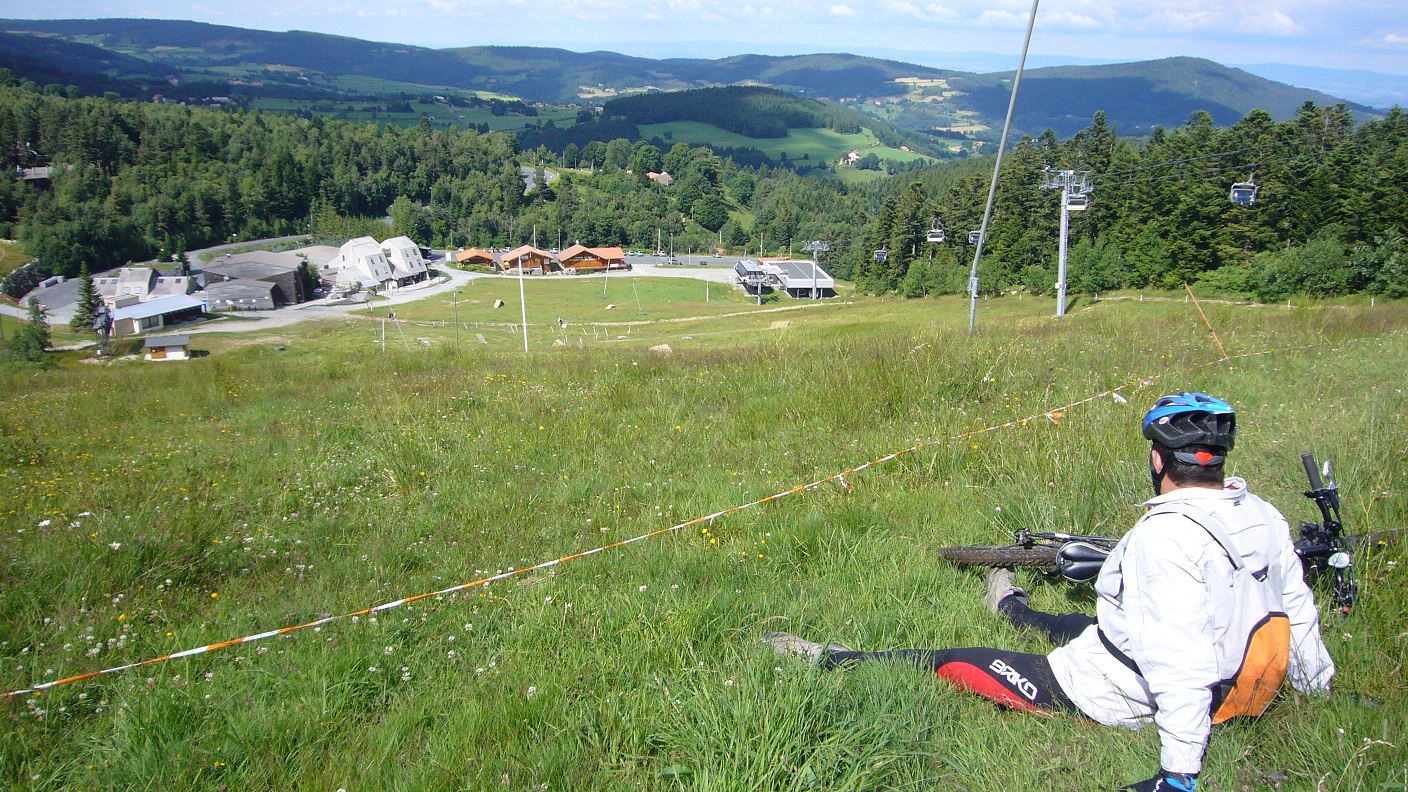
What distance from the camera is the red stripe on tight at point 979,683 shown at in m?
2.88

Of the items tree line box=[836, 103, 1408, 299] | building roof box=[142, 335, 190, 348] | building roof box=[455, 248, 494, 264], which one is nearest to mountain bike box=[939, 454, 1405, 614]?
tree line box=[836, 103, 1408, 299]

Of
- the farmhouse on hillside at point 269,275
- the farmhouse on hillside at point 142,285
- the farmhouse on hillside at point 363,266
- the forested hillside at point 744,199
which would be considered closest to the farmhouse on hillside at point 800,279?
the forested hillside at point 744,199

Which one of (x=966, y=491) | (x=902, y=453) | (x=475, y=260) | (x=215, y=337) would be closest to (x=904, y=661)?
(x=966, y=491)

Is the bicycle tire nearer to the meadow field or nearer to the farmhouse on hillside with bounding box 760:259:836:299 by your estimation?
the meadow field

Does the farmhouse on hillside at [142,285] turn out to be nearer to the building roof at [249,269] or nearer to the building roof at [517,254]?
the building roof at [249,269]

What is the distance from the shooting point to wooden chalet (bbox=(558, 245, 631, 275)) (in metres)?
101

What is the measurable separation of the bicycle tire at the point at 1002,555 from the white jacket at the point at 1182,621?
0.89m

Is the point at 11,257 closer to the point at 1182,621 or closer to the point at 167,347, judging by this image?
the point at 167,347

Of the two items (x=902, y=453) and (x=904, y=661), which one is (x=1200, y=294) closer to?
(x=902, y=453)

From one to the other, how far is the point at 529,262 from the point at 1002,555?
99480 mm

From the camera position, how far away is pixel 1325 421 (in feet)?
18.5

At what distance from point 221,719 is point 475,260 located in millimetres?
104688

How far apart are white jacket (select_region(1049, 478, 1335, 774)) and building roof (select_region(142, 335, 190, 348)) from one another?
55.0m

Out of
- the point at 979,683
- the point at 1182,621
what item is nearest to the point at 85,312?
the point at 979,683
